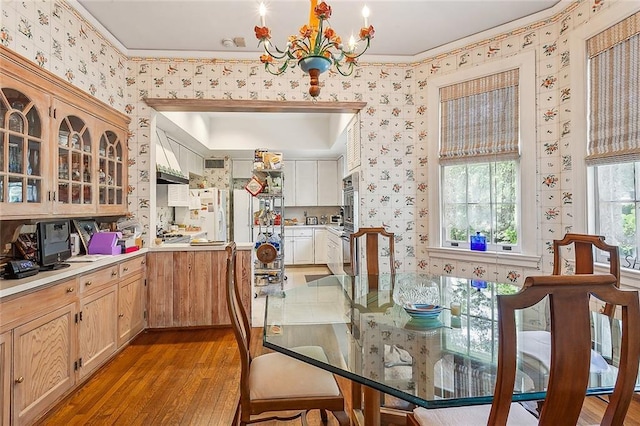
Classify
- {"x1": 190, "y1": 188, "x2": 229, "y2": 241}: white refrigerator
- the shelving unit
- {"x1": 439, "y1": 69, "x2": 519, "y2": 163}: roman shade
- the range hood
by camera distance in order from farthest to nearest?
1. {"x1": 190, "y1": 188, "x2": 229, "y2": 241}: white refrigerator
2. the shelving unit
3. the range hood
4. {"x1": 439, "y1": 69, "x2": 519, "y2": 163}: roman shade

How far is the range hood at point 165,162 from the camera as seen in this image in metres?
4.36

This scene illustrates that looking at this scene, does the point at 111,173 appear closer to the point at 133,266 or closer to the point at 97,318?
the point at 133,266

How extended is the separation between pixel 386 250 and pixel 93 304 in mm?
→ 2748

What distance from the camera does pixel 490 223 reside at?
334 cm

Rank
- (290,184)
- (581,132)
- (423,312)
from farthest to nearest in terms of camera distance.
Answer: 1. (290,184)
2. (581,132)
3. (423,312)

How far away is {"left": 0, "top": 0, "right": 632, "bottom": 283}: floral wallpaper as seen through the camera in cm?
293

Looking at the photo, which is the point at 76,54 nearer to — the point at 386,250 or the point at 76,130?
the point at 76,130

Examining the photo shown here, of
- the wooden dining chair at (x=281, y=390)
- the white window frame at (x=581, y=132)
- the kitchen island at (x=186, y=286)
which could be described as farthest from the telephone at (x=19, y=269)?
the white window frame at (x=581, y=132)

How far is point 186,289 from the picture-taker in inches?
141

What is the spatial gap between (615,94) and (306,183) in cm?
575

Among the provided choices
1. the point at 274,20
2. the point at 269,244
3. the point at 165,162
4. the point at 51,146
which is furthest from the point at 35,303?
the point at 165,162

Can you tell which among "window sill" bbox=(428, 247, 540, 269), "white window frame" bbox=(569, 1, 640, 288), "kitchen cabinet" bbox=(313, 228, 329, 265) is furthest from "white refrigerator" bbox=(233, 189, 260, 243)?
"white window frame" bbox=(569, 1, 640, 288)

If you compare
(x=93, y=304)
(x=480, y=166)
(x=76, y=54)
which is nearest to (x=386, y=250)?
(x=480, y=166)

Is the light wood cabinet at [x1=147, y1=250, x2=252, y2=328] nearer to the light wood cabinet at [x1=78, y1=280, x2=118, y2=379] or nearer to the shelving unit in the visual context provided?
the light wood cabinet at [x1=78, y1=280, x2=118, y2=379]
